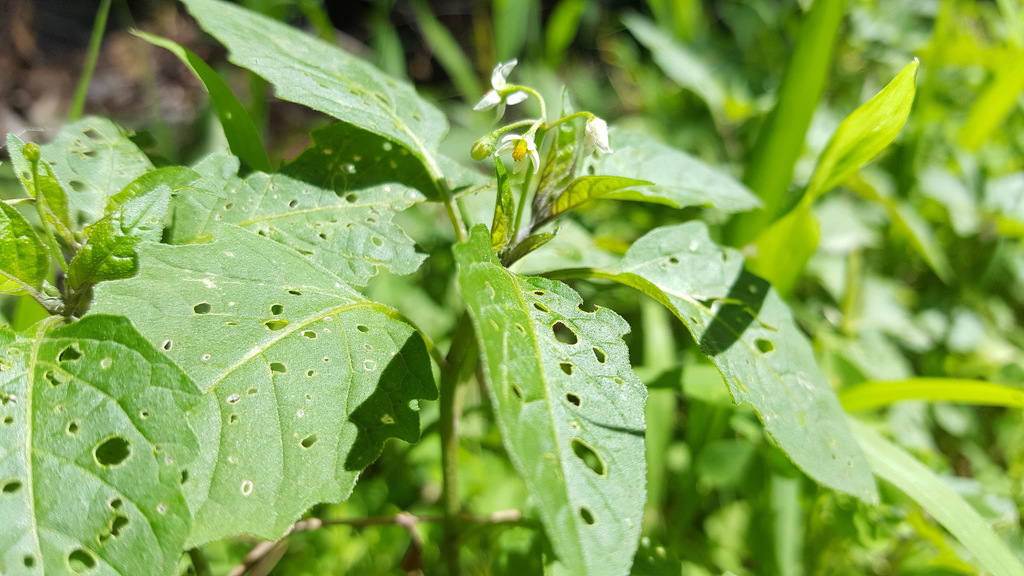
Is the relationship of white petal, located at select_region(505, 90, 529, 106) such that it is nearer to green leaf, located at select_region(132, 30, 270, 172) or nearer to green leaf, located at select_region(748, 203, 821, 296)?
green leaf, located at select_region(132, 30, 270, 172)

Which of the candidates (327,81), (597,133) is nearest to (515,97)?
(597,133)

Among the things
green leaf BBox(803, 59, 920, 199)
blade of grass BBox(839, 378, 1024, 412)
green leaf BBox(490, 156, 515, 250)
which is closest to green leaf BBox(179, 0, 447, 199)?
green leaf BBox(490, 156, 515, 250)

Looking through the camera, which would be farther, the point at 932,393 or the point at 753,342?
the point at 932,393

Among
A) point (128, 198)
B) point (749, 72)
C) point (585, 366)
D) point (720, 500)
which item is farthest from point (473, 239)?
point (749, 72)

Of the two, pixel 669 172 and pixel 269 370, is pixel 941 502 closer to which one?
pixel 669 172

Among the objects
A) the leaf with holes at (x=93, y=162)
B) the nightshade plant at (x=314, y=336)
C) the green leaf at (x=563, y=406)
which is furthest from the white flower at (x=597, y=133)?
the leaf with holes at (x=93, y=162)

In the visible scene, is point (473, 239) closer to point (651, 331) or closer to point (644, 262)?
point (644, 262)
